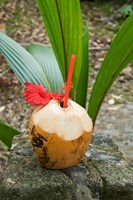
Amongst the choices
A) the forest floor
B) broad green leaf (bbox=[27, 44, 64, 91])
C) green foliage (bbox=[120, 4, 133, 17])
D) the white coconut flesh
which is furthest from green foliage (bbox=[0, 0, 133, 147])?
green foliage (bbox=[120, 4, 133, 17])

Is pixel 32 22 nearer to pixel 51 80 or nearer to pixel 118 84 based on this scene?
pixel 118 84

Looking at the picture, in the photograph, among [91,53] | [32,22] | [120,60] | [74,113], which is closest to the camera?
[74,113]

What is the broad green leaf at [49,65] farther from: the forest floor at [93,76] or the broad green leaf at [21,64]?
the forest floor at [93,76]

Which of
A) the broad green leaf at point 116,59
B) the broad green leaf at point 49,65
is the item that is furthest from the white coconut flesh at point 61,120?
the broad green leaf at point 49,65

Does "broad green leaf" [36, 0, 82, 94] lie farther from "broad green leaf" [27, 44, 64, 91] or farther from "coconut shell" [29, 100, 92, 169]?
"coconut shell" [29, 100, 92, 169]

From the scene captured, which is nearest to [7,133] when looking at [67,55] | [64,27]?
[67,55]

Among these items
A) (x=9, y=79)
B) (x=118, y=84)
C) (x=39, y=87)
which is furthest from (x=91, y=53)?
(x=39, y=87)

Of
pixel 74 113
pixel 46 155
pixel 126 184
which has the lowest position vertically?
pixel 126 184

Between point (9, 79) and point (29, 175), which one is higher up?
point (29, 175)

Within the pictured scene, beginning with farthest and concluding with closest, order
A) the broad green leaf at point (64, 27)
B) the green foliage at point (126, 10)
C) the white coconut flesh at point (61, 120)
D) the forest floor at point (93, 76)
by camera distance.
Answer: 1. the green foliage at point (126, 10)
2. the forest floor at point (93, 76)
3. the broad green leaf at point (64, 27)
4. the white coconut flesh at point (61, 120)
